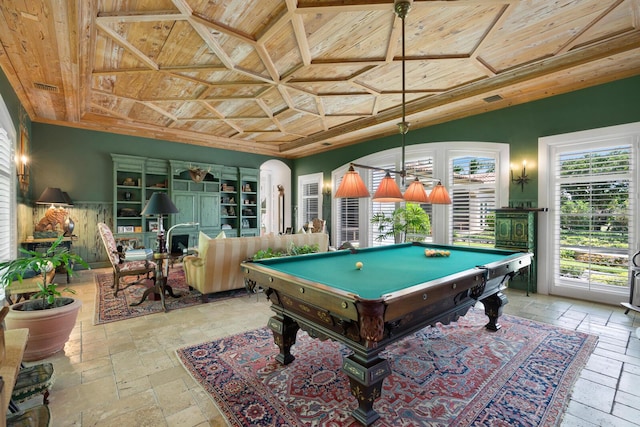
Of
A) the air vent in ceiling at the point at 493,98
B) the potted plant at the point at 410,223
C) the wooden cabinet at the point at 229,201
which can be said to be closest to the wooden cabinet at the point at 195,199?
the wooden cabinet at the point at 229,201

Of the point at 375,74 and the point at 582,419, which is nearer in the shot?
the point at 582,419

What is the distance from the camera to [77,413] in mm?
1951

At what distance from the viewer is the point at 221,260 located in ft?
14.2

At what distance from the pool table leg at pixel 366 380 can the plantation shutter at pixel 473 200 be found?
13.8ft

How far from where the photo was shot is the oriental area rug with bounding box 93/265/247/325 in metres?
3.79

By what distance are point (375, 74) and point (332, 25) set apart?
1.31 m

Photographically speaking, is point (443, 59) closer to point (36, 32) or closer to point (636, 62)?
point (636, 62)

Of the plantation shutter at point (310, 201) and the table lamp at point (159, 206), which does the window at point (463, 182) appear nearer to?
the plantation shutter at point (310, 201)

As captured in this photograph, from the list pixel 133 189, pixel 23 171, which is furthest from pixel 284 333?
pixel 133 189

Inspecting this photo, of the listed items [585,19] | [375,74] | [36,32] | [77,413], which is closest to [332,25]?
[375,74]

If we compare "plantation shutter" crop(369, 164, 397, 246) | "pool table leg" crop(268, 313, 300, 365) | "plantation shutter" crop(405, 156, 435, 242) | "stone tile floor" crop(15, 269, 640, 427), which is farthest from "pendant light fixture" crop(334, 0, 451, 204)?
"plantation shutter" crop(369, 164, 397, 246)

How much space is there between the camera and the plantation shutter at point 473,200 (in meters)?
5.30

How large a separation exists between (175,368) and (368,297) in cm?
193

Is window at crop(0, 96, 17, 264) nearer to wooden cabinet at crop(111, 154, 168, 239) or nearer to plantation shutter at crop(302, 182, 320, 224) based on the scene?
wooden cabinet at crop(111, 154, 168, 239)
